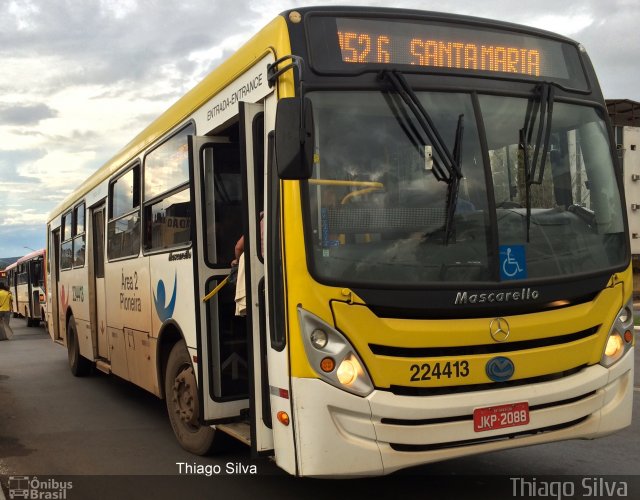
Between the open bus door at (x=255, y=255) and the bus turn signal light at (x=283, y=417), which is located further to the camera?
the open bus door at (x=255, y=255)

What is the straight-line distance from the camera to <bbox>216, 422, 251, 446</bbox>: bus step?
16.2 ft

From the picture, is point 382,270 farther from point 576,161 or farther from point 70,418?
point 70,418

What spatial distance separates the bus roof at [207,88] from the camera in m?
4.43

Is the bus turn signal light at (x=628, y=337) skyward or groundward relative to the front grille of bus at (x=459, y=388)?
skyward

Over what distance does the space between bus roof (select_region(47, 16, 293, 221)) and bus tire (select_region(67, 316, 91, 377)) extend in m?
2.97

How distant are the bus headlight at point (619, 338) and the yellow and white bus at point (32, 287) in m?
23.8

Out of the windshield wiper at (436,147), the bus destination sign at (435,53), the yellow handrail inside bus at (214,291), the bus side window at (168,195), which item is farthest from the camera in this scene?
the bus side window at (168,195)

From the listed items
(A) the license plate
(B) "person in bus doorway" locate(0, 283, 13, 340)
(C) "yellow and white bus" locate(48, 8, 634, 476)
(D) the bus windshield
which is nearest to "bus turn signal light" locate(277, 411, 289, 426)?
(C) "yellow and white bus" locate(48, 8, 634, 476)

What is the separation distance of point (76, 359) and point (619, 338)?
8.89m

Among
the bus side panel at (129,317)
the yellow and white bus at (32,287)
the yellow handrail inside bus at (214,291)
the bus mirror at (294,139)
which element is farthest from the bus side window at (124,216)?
the yellow and white bus at (32,287)

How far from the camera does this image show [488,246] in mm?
4293

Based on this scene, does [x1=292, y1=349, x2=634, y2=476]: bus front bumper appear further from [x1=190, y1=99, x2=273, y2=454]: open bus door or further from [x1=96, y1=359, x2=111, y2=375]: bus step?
[x1=96, y1=359, x2=111, y2=375]: bus step

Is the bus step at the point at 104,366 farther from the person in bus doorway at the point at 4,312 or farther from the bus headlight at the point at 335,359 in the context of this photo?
the person in bus doorway at the point at 4,312

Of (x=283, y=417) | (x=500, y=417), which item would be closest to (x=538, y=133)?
(x=500, y=417)
